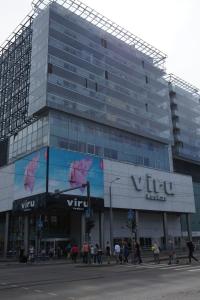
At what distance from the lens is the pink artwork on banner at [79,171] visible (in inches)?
1855

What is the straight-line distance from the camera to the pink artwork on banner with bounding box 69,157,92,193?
4712cm

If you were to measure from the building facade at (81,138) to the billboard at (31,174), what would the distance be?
0.15m

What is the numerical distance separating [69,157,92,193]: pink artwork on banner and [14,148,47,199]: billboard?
4009 mm

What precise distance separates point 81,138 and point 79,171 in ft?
21.5

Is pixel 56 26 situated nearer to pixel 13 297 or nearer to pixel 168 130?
pixel 168 130

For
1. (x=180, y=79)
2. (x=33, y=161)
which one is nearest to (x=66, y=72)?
(x=33, y=161)

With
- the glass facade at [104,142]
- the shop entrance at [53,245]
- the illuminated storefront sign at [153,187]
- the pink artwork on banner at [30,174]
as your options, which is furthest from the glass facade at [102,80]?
the shop entrance at [53,245]

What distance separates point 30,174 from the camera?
4788cm

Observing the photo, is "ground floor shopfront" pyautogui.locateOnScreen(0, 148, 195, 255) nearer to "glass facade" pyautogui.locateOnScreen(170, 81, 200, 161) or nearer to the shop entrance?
the shop entrance

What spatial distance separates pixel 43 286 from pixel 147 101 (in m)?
55.1

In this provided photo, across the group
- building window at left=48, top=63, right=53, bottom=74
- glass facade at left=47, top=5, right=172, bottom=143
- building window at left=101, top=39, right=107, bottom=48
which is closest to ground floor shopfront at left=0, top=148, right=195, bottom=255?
glass facade at left=47, top=5, right=172, bottom=143

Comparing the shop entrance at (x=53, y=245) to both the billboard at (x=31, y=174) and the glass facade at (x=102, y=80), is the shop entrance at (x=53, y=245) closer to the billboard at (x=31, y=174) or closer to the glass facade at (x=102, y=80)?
the billboard at (x=31, y=174)

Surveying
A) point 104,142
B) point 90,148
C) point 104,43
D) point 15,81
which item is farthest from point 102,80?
point 15,81

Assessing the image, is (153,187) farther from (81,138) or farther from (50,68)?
(50,68)
